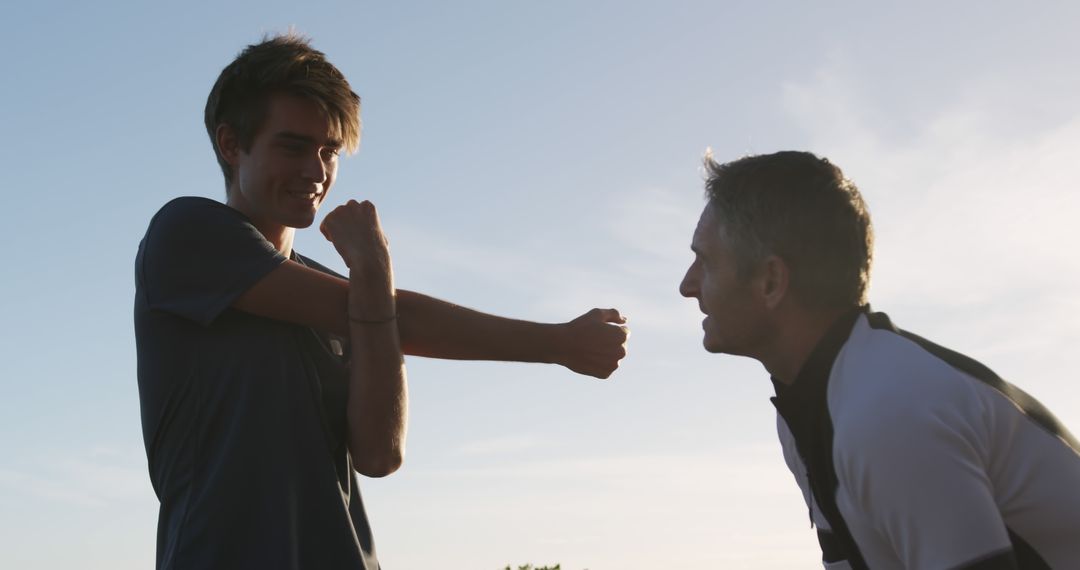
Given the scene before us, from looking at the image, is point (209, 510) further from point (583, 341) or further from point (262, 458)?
point (583, 341)

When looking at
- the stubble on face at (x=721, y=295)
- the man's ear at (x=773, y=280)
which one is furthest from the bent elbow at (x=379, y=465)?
the man's ear at (x=773, y=280)

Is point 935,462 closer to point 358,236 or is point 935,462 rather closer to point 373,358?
point 373,358

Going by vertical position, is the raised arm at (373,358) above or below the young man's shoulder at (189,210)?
below

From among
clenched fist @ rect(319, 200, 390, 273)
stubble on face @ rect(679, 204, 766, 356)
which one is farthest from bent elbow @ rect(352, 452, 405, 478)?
stubble on face @ rect(679, 204, 766, 356)

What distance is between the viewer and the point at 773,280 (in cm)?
378

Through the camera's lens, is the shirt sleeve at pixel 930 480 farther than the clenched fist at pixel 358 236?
No

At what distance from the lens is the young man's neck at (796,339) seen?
3.71 m

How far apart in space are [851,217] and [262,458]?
2144 mm

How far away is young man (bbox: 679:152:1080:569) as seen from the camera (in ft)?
9.54

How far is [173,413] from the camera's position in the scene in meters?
3.59

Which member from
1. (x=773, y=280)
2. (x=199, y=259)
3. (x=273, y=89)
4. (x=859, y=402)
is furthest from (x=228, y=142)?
(x=859, y=402)

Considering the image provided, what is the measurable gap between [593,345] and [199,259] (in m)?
1.49

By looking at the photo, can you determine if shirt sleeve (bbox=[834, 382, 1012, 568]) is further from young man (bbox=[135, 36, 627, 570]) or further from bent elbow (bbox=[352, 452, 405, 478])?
bent elbow (bbox=[352, 452, 405, 478])

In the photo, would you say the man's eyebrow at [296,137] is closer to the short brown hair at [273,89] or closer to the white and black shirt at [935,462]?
the short brown hair at [273,89]
